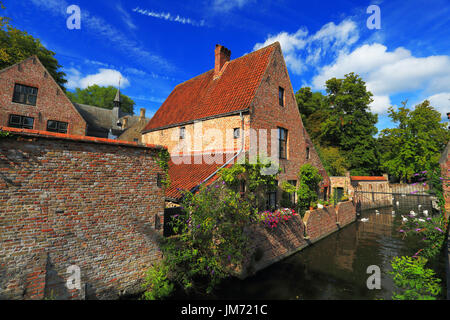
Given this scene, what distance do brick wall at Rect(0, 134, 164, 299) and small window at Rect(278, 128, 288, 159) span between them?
9.01 metres

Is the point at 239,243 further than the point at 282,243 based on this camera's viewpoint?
No

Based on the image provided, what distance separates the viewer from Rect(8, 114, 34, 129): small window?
17.2 metres

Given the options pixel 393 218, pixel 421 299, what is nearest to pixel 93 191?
pixel 421 299

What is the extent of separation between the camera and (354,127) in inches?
1292

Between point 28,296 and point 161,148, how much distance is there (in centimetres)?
511

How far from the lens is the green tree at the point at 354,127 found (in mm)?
31781

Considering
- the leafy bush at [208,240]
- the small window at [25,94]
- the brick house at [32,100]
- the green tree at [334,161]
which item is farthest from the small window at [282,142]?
the small window at [25,94]

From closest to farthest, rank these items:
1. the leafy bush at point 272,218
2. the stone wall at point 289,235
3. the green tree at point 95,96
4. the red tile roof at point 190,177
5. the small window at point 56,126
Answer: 1. the red tile roof at point 190,177
2. the stone wall at point 289,235
3. the leafy bush at point 272,218
4. the small window at point 56,126
5. the green tree at point 95,96

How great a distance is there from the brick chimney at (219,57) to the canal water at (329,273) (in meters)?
14.2

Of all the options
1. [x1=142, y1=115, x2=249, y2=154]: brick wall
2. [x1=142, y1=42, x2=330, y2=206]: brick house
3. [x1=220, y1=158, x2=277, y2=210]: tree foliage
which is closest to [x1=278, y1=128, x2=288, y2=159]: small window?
[x1=142, y1=42, x2=330, y2=206]: brick house

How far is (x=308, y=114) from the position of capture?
39594 millimetres

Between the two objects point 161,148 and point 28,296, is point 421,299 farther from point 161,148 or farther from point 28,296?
point 28,296

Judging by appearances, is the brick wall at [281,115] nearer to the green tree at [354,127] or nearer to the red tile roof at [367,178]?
the red tile roof at [367,178]
